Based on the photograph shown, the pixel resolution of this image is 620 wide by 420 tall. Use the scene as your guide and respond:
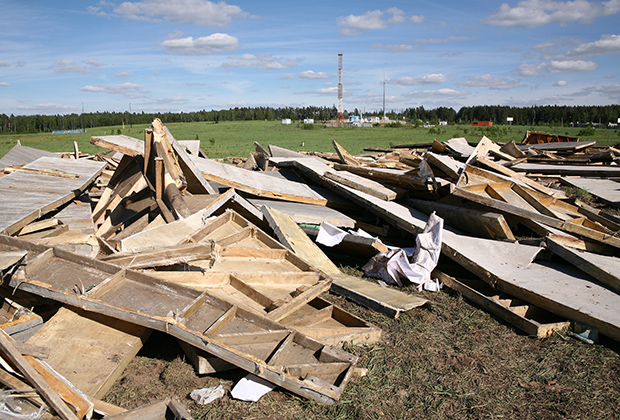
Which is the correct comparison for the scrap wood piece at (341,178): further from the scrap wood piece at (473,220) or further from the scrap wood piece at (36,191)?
the scrap wood piece at (36,191)

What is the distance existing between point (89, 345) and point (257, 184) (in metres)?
4.31

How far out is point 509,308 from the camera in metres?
4.41

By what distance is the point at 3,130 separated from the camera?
8812 centimetres

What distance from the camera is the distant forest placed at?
266 feet

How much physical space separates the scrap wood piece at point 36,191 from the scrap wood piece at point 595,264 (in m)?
6.11

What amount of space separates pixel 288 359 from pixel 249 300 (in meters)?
1.01

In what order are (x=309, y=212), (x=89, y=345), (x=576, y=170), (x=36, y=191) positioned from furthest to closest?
(x=576, y=170) < (x=309, y=212) < (x=36, y=191) < (x=89, y=345)

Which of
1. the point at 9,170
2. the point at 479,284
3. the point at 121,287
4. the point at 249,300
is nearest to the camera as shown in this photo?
the point at 121,287

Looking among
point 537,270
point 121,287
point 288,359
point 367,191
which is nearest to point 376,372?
point 288,359

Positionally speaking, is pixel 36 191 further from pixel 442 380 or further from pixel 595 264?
pixel 595 264

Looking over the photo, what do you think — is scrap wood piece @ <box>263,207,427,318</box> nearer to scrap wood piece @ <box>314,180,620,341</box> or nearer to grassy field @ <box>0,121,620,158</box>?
scrap wood piece @ <box>314,180,620,341</box>

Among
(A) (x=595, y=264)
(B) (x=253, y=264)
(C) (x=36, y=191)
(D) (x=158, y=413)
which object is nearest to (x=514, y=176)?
(A) (x=595, y=264)

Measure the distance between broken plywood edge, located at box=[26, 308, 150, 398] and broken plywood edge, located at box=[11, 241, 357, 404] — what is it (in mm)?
225

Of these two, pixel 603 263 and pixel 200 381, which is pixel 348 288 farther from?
pixel 603 263
